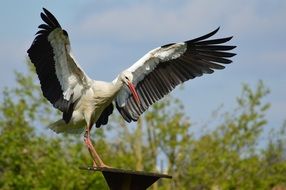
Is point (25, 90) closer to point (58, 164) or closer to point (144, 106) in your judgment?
point (58, 164)

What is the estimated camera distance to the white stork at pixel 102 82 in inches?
381

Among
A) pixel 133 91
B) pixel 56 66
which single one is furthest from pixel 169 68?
pixel 56 66

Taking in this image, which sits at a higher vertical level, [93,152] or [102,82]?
[102,82]

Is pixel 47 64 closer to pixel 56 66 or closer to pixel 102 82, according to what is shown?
pixel 56 66

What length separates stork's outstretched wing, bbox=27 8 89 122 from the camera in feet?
31.3

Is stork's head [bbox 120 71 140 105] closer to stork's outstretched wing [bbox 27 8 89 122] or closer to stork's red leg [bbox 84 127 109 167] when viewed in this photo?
stork's outstretched wing [bbox 27 8 89 122]

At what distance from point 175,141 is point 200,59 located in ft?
27.1

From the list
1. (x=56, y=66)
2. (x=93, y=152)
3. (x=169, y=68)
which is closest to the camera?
(x=93, y=152)

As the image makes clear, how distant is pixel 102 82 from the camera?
9914mm

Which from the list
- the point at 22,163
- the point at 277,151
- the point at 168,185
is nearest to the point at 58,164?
the point at 22,163

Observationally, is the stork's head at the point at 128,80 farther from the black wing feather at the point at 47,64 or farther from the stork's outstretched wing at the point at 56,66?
the black wing feather at the point at 47,64

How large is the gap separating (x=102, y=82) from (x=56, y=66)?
0.49 meters

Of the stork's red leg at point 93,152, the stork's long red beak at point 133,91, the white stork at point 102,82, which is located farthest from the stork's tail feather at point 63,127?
the stork's long red beak at point 133,91

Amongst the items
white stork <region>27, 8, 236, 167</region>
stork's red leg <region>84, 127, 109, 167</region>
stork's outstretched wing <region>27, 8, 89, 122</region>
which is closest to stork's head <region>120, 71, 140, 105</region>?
white stork <region>27, 8, 236, 167</region>
